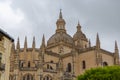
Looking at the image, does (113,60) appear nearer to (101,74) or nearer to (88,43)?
(88,43)

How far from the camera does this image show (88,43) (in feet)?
267

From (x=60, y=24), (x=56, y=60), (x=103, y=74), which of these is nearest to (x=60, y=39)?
(x=56, y=60)

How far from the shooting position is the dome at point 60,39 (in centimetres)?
7381

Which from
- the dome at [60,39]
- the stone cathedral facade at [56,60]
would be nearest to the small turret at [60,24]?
the dome at [60,39]

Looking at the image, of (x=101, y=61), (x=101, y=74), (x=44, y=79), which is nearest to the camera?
(x=101, y=74)

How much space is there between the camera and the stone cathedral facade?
190 feet

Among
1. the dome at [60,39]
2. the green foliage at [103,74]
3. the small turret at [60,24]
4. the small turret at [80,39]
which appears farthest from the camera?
the small turret at [60,24]

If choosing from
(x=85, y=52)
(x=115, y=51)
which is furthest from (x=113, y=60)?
(x=85, y=52)

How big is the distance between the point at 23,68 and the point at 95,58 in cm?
1472

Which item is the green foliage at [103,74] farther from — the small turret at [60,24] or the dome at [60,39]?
the small turret at [60,24]

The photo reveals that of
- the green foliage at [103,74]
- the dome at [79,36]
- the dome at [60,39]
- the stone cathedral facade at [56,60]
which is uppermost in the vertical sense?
the dome at [79,36]

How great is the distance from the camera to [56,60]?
68.3 metres

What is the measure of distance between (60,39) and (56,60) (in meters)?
6.95

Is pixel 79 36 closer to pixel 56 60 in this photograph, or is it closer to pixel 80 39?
pixel 80 39
